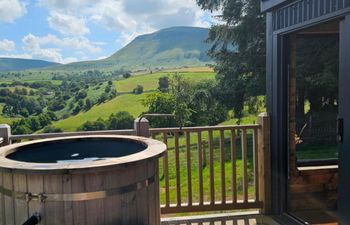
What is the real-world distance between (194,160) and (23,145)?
24.6 ft

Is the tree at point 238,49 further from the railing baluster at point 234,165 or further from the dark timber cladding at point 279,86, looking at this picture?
the railing baluster at point 234,165

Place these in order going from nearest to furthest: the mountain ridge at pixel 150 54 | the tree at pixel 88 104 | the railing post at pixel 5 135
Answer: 1. the railing post at pixel 5 135
2. the tree at pixel 88 104
3. the mountain ridge at pixel 150 54

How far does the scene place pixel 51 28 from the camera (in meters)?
57.1

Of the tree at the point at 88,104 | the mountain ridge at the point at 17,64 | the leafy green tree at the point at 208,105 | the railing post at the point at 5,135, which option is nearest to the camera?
the railing post at the point at 5,135

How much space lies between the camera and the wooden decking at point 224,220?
381cm

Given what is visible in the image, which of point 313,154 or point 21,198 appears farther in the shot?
point 313,154

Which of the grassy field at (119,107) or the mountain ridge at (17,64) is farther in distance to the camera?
the mountain ridge at (17,64)

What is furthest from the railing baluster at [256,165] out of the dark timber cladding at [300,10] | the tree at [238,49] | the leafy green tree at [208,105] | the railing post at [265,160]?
the leafy green tree at [208,105]

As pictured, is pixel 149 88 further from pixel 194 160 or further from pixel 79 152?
pixel 79 152

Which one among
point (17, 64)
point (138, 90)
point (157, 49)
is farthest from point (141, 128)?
point (157, 49)

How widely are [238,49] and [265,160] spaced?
899cm

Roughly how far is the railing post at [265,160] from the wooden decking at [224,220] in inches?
6.7

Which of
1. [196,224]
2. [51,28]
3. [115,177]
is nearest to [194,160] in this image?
[196,224]

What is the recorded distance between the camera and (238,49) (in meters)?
12.4
